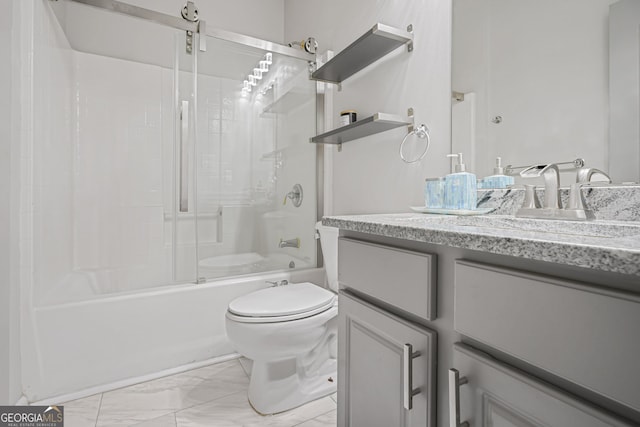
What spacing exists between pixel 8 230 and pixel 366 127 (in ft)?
5.05

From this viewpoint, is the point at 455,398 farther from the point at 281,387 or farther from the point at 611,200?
the point at 281,387

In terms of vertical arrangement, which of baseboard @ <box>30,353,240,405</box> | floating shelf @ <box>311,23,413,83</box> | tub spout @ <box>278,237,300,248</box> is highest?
floating shelf @ <box>311,23,413,83</box>

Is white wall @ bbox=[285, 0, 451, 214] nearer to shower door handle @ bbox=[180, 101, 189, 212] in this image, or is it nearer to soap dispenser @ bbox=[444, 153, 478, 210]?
soap dispenser @ bbox=[444, 153, 478, 210]

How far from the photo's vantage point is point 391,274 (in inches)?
26.0

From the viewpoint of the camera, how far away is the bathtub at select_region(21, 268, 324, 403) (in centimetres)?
134

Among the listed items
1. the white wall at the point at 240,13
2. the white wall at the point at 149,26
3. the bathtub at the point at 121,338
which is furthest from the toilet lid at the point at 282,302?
the white wall at the point at 240,13

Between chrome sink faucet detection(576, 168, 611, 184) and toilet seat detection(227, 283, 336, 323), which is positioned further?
toilet seat detection(227, 283, 336, 323)

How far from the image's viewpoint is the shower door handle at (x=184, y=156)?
1770 millimetres

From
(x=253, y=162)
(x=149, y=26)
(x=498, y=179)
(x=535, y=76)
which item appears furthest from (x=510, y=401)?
(x=149, y=26)

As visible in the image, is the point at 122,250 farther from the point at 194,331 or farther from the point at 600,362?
the point at 600,362

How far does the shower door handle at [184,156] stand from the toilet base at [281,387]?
983 mm

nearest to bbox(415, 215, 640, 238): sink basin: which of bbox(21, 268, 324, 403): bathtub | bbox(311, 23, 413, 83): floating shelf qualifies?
bbox(311, 23, 413, 83): floating shelf

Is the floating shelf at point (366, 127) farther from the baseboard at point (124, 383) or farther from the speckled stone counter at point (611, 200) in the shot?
the baseboard at point (124, 383)

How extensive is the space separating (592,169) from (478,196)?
0.31m
